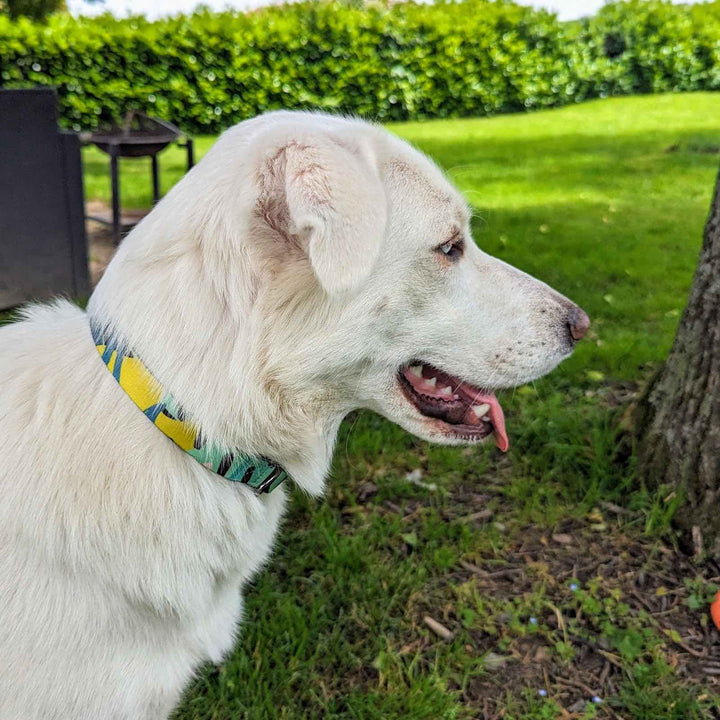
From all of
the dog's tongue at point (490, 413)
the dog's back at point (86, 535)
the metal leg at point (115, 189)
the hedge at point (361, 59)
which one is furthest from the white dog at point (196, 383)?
the hedge at point (361, 59)

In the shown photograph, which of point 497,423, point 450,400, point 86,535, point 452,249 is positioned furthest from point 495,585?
point 86,535

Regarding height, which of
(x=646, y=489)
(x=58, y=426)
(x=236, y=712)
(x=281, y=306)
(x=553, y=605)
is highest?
(x=281, y=306)

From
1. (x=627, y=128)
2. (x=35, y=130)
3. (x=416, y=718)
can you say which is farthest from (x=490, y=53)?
(x=416, y=718)

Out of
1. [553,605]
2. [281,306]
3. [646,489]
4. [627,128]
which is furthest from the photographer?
[627,128]

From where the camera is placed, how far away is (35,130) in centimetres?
539

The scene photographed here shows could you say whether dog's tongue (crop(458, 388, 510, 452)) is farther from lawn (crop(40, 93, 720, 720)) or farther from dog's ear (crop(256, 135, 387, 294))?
dog's ear (crop(256, 135, 387, 294))

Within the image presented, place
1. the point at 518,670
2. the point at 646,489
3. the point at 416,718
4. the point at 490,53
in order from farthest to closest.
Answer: the point at 490,53 → the point at 646,489 → the point at 518,670 → the point at 416,718

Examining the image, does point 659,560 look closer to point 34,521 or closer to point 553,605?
point 553,605

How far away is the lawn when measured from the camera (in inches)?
104

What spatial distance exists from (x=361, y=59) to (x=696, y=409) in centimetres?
1434

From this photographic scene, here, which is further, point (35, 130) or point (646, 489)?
point (35, 130)

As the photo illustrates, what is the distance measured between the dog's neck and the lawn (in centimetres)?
100

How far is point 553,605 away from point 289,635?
103 cm

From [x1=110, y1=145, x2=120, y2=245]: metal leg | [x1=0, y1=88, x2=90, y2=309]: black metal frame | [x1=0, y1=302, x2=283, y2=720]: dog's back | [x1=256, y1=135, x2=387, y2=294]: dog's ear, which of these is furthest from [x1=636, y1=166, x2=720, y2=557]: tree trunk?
[x1=110, y1=145, x2=120, y2=245]: metal leg
